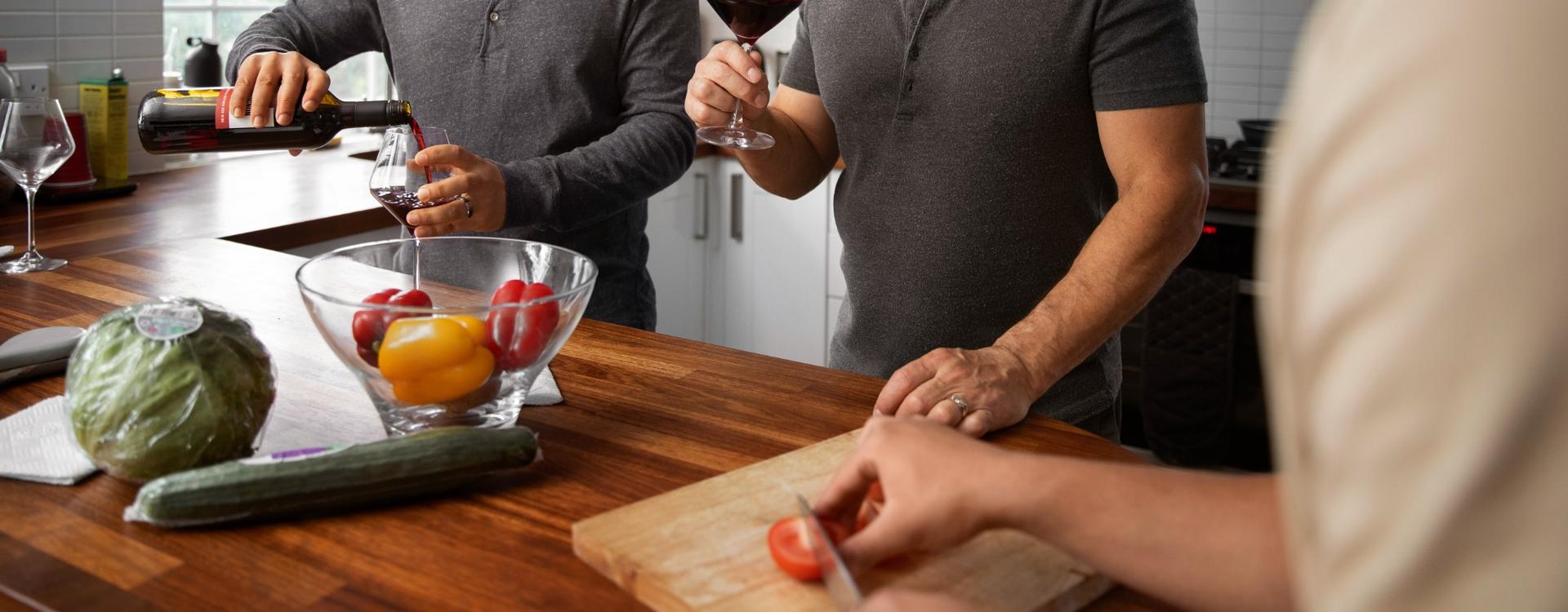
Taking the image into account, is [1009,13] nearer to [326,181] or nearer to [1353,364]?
[1353,364]

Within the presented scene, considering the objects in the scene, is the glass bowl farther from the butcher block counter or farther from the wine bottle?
the wine bottle

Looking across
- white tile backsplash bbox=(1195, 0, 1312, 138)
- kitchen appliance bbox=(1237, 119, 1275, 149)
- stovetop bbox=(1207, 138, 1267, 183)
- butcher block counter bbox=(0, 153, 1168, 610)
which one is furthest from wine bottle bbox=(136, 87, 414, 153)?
white tile backsplash bbox=(1195, 0, 1312, 138)

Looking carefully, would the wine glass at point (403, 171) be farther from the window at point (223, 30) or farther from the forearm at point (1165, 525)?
the window at point (223, 30)

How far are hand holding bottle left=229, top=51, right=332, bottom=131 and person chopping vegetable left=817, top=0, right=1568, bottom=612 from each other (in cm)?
130

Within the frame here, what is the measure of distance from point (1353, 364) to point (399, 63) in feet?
6.40

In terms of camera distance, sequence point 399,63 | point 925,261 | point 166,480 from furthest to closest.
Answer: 1. point 399,63
2. point 925,261
3. point 166,480

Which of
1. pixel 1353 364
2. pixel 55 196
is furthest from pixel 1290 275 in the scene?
pixel 55 196

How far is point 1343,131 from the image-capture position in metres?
0.28

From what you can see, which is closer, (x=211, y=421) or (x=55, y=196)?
(x=211, y=421)

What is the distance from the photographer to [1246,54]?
3.40 m

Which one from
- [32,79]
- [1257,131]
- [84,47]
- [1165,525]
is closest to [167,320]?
[1165,525]

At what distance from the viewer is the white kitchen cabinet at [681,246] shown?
3.48m

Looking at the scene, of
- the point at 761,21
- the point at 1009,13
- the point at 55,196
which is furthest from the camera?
the point at 55,196

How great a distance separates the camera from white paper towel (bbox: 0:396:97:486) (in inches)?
37.0
